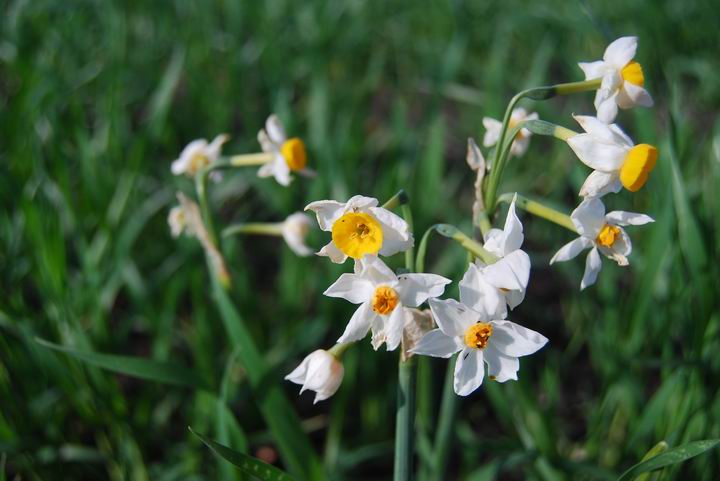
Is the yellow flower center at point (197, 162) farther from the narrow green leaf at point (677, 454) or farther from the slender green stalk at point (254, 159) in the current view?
the narrow green leaf at point (677, 454)

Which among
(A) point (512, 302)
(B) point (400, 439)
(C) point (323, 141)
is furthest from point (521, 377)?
(C) point (323, 141)

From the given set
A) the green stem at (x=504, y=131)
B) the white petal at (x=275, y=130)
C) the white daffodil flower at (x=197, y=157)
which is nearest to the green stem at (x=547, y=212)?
the green stem at (x=504, y=131)

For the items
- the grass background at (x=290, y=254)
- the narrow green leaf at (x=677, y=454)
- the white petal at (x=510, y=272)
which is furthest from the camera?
the grass background at (x=290, y=254)

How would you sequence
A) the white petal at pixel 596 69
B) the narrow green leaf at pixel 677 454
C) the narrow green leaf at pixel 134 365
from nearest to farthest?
the narrow green leaf at pixel 677 454 → the white petal at pixel 596 69 → the narrow green leaf at pixel 134 365

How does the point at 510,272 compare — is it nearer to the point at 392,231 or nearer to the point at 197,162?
the point at 392,231

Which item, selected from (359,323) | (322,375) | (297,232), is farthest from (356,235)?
(297,232)

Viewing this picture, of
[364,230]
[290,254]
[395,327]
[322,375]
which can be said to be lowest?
[290,254]
